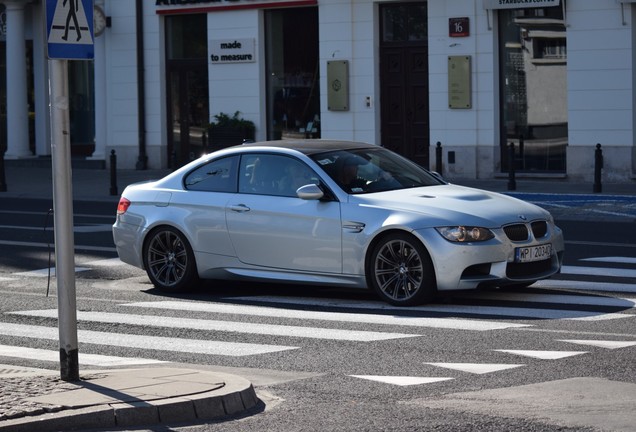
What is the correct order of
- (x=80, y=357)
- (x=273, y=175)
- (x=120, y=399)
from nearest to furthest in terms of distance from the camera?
(x=120, y=399) → (x=80, y=357) → (x=273, y=175)

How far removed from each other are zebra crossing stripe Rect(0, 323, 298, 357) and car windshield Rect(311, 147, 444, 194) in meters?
2.69

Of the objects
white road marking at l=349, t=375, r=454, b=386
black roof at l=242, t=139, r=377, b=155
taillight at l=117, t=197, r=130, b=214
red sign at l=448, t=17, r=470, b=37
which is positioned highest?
red sign at l=448, t=17, r=470, b=37

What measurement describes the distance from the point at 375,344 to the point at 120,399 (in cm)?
290

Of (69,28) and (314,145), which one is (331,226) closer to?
(314,145)

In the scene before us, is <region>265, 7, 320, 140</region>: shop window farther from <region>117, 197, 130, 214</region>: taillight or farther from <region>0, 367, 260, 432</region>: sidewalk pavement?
<region>0, 367, 260, 432</region>: sidewalk pavement

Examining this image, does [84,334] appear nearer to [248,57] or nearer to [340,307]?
[340,307]

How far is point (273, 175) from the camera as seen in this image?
1315 centimetres

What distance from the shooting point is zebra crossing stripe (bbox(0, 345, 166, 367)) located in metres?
9.59

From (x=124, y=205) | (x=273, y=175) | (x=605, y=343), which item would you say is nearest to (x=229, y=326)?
(x=273, y=175)

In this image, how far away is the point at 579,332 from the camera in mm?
10461

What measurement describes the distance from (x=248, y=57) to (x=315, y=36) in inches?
65.6

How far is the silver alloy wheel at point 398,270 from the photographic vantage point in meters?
11.9

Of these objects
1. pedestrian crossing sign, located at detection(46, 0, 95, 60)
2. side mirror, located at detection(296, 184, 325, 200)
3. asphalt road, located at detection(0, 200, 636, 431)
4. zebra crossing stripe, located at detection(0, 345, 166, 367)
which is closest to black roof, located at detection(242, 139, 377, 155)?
side mirror, located at detection(296, 184, 325, 200)

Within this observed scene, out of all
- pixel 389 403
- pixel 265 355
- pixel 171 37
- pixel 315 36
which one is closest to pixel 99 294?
pixel 265 355
